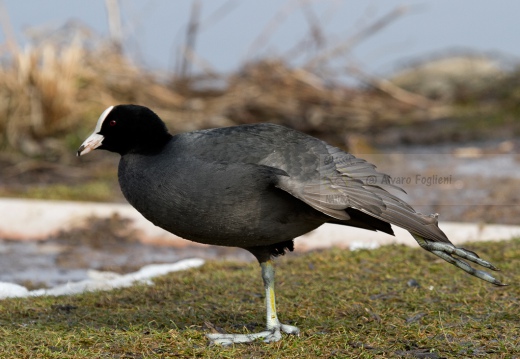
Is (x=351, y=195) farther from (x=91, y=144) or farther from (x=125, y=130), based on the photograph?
(x=91, y=144)

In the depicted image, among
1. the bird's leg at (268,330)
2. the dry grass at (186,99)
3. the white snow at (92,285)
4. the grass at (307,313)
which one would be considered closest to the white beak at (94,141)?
the grass at (307,313)

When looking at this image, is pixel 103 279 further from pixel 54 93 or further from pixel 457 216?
pixel 54 93

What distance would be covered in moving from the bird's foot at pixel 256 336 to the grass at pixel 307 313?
5 centimetres

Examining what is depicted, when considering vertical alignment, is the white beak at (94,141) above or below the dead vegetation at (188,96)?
below

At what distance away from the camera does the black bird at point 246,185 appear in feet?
10.9

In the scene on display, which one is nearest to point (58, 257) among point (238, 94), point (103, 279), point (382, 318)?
point (103, 279)

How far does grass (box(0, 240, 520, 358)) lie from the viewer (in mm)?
3492

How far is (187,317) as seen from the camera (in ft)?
13.3

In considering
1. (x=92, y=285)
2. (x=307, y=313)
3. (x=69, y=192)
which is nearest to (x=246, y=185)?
(x=307, y=313)

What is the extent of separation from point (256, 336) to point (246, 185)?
2.59 ft

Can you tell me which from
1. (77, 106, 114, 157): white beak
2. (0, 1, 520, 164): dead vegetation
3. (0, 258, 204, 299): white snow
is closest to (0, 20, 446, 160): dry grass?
(0, 1, 520, 164): dead vegetation

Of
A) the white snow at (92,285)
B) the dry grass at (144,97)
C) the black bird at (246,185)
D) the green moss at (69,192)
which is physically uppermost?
the dry grass at (144,97)

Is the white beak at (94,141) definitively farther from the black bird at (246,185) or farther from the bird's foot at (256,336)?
the bird's foot at (256,336)

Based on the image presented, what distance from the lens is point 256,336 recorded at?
3646 millimetres
